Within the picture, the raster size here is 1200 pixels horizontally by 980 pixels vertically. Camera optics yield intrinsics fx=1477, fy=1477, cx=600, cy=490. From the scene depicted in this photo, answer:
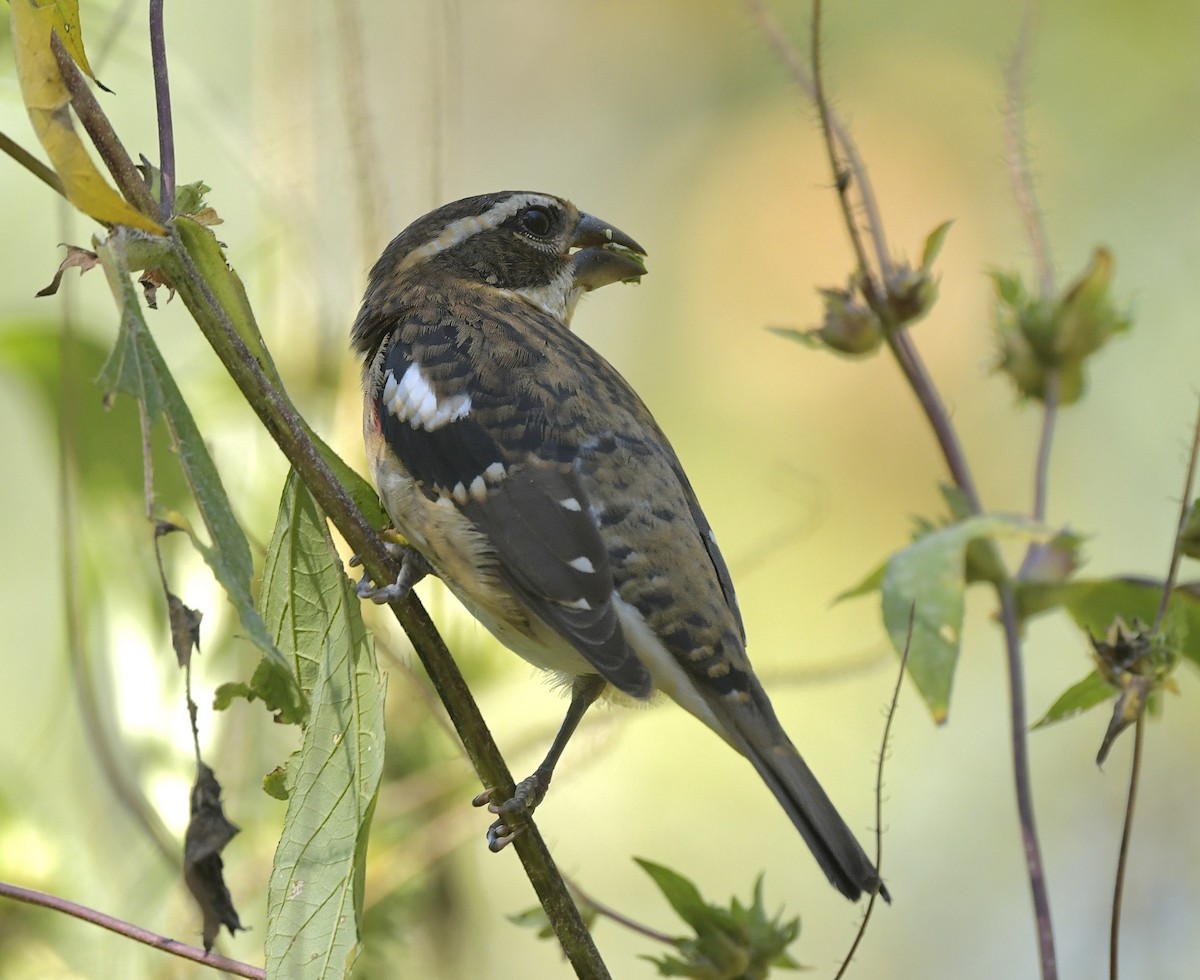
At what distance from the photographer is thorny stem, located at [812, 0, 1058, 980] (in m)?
2.30

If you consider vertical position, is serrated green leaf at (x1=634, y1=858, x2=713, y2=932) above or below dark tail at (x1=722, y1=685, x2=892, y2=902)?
below

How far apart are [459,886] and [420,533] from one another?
1102mm

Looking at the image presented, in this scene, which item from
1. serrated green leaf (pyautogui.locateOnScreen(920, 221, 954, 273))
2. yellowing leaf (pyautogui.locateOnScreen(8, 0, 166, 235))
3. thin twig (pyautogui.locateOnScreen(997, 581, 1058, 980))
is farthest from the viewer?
serrated green leaf (pyautogui.locateOnScreen(920, 221, 954, 273))

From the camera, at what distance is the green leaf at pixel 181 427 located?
185 cm

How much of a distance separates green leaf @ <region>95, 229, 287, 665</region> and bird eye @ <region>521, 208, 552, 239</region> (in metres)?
1.96

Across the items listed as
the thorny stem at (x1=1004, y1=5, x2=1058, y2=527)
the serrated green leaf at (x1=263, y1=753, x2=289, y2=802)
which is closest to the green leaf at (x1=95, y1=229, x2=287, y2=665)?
the serrated green leaf at (x1=263, y1=753, x2=289, y2=802)

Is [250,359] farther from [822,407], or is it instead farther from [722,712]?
[822,407]

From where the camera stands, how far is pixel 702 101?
7488mm

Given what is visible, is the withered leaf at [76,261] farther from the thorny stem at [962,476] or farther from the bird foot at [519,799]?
the thorny stem at [962,476]

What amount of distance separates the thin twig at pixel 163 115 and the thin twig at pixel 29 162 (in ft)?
0.53

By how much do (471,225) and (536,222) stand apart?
18 cm

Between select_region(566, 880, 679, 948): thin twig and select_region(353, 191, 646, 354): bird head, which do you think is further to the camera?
select_region(353, 191, 646, 354): bird head

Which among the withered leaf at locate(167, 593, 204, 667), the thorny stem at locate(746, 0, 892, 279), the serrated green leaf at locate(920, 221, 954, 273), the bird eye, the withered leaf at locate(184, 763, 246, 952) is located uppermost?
the bird eye

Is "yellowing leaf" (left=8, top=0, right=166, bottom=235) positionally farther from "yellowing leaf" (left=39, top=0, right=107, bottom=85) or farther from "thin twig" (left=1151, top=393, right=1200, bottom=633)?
"thin twig" (left=1151, top=393, right=1200, bottom=633)
